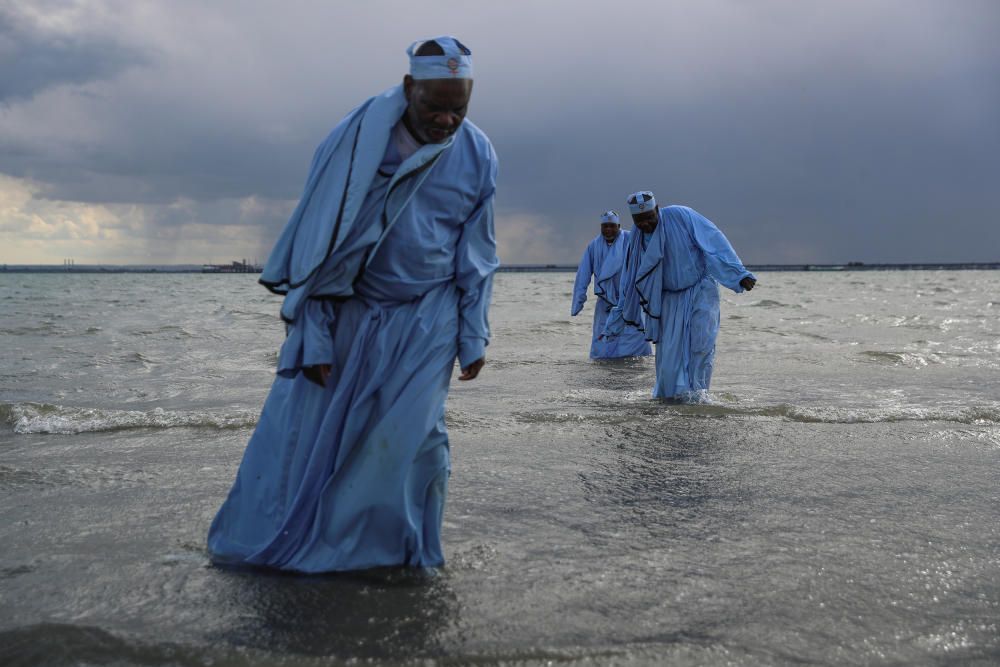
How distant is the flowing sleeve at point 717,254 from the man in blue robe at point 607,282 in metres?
5.13

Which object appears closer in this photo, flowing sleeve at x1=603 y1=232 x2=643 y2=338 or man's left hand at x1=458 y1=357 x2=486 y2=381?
man's left hand at x1=458 y1=357 x2=486 y2=381

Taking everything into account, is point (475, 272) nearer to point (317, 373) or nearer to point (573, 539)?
point (317, 373)

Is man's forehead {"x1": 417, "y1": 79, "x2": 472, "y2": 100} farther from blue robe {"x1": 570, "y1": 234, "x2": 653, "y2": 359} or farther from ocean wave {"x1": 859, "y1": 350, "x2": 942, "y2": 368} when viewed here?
ocean wave {"x1": 859, "y1": 350, "x2": 942, "y2": 368}

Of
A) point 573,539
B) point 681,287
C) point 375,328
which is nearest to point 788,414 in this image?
point 681,287

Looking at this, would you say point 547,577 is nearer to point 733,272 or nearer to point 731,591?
point 731,591

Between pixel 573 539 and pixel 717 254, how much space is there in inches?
198

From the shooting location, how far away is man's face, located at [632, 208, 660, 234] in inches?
354

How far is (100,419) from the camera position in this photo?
7992 mm

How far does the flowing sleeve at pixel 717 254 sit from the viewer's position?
866cm

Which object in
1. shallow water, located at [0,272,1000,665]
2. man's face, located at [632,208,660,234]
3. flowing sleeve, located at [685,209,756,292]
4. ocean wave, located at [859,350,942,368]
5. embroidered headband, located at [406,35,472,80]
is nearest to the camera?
shallow water, located at [0,272,1000,665]

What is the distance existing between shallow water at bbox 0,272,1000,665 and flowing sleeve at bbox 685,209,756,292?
1.20 metres

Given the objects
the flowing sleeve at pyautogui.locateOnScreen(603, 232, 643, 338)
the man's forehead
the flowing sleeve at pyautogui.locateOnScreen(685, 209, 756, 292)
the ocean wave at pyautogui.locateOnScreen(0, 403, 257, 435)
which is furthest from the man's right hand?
the flowing sleeve at pyautogui.locateOnScreen(603, 232, 643, 338)

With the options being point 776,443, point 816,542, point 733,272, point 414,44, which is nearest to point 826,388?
point 733,272

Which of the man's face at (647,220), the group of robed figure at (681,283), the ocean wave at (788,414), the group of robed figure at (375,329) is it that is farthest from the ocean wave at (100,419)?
the group of robed figure at (375,329)
